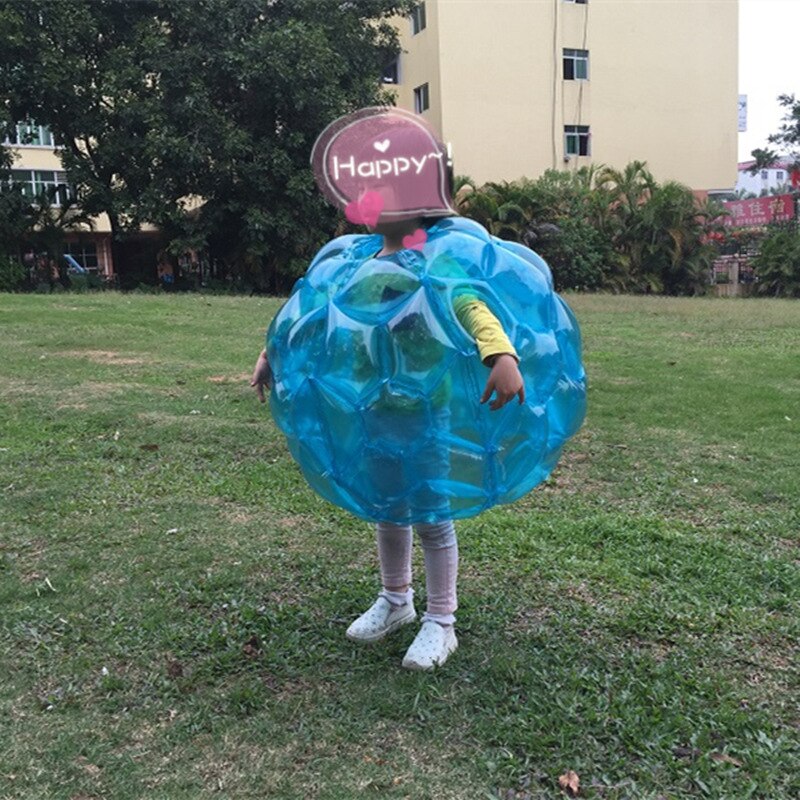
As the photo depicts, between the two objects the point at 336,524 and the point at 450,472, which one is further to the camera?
the point at 336,524

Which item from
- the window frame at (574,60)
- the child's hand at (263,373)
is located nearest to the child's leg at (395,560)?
the child's hand at (263,373)

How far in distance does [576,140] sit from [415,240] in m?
30.1

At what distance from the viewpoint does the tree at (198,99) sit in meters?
19.0

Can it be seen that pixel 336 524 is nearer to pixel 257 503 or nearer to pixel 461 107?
pixel 257 503

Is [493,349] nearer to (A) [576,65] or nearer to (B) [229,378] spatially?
(B) [229,378]

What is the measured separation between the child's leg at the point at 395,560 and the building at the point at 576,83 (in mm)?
26066

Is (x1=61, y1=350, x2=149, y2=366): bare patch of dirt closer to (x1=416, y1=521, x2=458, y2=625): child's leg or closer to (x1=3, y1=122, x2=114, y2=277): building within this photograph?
(x1=416, y1=521, x2=458, y2=625): child's leg

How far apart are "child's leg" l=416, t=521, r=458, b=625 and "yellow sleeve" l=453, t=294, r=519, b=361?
2.49 feet

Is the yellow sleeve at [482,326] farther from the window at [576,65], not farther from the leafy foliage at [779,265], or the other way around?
the window at [576,65]

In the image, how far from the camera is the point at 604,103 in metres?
30.7

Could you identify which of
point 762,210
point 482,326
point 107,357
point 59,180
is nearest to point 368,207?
point 482,326

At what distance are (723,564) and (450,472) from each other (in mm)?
1830

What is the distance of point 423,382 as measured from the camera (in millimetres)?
2504

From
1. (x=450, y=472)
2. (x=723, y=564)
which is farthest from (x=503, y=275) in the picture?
(x=723, y=564)
